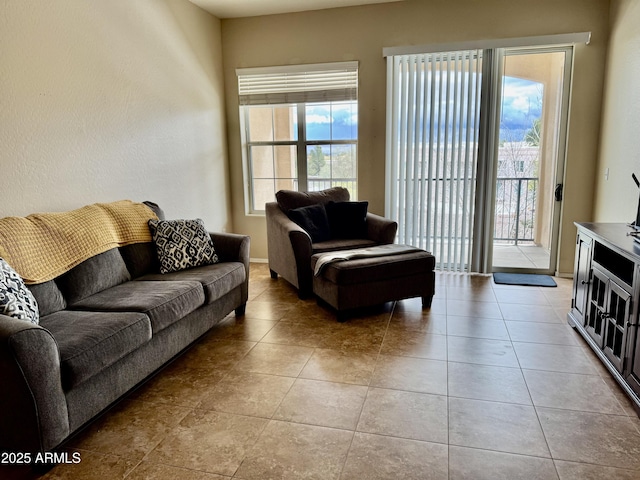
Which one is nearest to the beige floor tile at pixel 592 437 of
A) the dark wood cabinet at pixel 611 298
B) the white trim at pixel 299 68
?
the dark wood cabinet at pixel 611 298

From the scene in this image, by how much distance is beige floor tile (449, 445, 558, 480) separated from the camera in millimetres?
1749

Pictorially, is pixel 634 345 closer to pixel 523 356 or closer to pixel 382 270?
pixel 523 356

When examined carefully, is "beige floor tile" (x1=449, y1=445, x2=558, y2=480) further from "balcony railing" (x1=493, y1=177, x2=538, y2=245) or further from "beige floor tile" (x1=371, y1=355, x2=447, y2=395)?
"balcony railing" (x1=493, y1=177, x2=538, y2=245)

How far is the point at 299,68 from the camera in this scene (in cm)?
485

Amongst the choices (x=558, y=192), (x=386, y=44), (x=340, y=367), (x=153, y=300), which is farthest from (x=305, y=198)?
(x=558, y=192)

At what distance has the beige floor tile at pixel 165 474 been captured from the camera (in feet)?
5.84

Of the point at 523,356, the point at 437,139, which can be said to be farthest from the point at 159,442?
the point at 437,139

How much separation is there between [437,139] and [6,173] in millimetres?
3731

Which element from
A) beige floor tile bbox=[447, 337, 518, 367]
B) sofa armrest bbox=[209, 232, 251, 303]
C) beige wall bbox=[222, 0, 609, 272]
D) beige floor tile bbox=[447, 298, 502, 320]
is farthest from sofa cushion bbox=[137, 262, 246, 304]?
beige wall bbox=[222, 0, 609, 272]

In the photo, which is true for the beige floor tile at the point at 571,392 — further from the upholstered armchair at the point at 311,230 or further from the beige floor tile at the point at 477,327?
the upholstered armchair at the point at 311,230

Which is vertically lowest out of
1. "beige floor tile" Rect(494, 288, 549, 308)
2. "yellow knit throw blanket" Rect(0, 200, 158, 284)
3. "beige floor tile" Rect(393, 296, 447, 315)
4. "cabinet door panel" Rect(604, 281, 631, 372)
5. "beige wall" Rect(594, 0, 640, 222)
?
"beige floor tile" Rect(393, 296, 447, 315)

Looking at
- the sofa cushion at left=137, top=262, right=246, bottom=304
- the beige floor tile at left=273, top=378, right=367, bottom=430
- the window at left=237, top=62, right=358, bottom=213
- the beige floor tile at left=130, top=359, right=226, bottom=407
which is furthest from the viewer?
the window at left=237, top=62, right=358, bottom=213

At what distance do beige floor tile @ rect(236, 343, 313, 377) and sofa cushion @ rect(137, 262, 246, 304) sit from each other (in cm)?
47

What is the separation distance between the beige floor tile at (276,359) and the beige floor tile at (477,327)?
1108 mm
